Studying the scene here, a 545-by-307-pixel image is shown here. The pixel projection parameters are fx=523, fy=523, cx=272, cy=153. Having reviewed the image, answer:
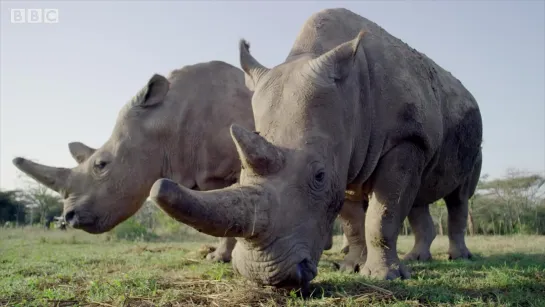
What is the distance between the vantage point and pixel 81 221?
5.67 m

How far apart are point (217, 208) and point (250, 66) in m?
2.04

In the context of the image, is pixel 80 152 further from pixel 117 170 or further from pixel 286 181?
pixel 286 181

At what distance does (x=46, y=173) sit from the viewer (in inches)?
235

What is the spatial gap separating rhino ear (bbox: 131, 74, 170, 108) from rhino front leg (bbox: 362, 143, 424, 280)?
2.97 meters

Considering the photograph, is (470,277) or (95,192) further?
(95,192)

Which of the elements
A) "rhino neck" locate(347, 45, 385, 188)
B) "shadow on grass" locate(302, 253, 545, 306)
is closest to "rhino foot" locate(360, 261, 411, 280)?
"shadow on grass" locate(302, 253, 545, 306)

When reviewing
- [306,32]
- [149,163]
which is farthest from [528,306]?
[149,163]

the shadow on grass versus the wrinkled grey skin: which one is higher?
the wrinkled grey skin

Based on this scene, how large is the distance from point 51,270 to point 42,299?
83.5 inches

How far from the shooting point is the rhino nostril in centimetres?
570

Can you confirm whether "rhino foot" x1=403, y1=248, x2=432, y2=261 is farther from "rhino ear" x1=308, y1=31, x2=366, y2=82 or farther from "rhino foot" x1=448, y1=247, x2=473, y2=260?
"rhino ear" x1=308, y1=31, x2=366, y2=82

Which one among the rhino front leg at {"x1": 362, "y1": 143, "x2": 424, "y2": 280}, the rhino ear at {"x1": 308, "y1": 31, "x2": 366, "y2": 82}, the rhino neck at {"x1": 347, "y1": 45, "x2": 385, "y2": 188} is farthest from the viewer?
the rhino front leg at {"x1": 362, "y1": 143, "x2": 424, "y2": 280}

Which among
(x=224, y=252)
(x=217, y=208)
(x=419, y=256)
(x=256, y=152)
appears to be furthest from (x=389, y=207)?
(x=419, y=256)

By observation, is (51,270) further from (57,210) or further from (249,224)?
(57,210)
